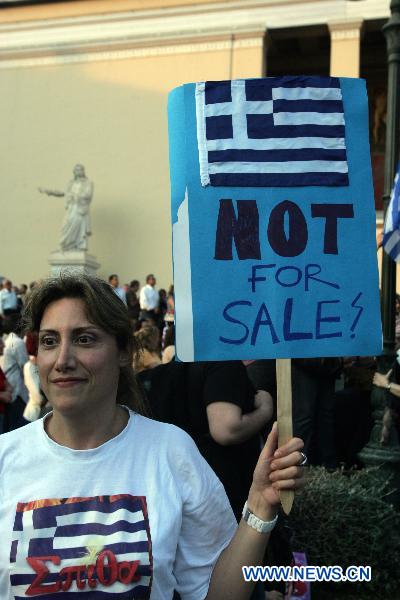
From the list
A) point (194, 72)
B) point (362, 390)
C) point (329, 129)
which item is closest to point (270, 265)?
point (329, 129)

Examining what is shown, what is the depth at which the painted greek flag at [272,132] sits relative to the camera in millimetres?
2375

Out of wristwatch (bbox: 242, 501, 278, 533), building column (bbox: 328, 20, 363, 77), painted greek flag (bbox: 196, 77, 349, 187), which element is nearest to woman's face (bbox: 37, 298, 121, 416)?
wristwatch (bbox: 242, 501, 278, 533)

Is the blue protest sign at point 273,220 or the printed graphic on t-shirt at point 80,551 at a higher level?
the blue protest sign at point 273,220

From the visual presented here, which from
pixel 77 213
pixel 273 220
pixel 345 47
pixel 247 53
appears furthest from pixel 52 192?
pixel 273 220

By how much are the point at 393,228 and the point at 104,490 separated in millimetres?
4117

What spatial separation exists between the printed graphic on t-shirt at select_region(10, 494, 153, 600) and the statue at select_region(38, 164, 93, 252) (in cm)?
1852

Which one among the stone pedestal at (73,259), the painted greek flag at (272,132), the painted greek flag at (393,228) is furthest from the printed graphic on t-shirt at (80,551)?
the stone pedestal at (73,259)

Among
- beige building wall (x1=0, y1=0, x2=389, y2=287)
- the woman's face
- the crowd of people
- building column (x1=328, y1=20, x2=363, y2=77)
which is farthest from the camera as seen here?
beige building wall (x1=0, y1=0, x2=389, y2=287)

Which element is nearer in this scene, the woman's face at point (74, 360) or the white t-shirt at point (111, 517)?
the white t-shirt at point (111, 517)

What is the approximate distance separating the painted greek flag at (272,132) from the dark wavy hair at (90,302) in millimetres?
493

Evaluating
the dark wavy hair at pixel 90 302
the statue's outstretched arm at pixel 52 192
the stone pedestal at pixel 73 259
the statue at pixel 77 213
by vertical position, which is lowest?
the dark wavy hair at pixel 90 302

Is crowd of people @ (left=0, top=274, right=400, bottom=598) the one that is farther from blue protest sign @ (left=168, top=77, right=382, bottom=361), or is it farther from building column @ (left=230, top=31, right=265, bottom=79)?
building column @ (left=230, top=31, right=265, bottom=79)

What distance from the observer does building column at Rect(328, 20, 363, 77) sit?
20578 millimetres

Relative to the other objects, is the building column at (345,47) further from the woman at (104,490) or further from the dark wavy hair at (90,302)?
the woman at (104,490)
